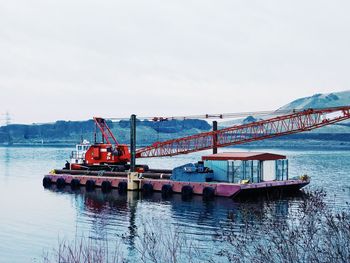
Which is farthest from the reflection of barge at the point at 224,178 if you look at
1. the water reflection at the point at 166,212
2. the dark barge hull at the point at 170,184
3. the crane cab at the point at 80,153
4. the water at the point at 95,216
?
the crane cab at the point at 80,153

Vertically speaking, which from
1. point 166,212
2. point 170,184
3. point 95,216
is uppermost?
point 170,184

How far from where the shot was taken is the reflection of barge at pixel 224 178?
4738 centimetres

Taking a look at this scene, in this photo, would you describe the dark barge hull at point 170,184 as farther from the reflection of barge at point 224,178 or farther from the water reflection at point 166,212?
the water reflection at point 166,212

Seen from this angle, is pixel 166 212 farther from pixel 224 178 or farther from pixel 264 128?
pixel 264 128

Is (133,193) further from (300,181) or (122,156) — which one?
(300,181)

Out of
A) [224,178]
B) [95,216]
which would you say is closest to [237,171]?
[224,178]

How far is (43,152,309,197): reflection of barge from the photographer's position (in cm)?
4738

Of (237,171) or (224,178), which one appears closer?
(237,171)

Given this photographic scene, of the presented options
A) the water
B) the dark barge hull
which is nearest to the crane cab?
the dark barge hull

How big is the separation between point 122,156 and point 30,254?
34806 millimetres

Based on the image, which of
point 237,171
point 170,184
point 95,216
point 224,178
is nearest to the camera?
point 95,216

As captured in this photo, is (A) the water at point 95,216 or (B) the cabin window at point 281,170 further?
(B) the cabin window at point 281,170

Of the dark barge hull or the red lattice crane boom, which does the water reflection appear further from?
the red lattice crane boom

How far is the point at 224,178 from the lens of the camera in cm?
4966
